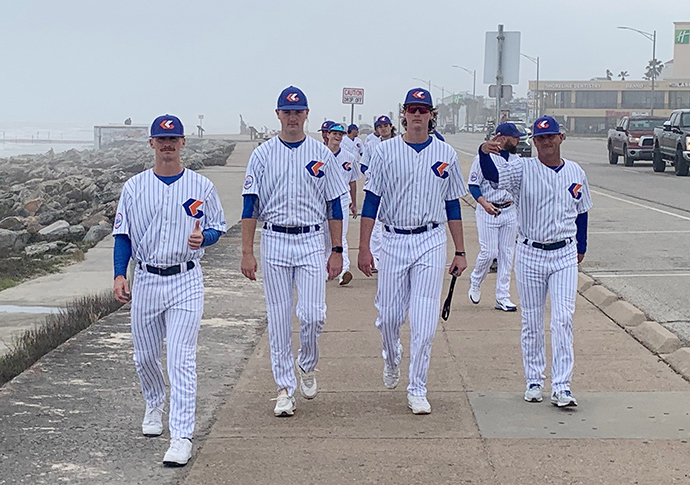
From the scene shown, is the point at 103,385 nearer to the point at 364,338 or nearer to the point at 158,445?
the point at 158,445

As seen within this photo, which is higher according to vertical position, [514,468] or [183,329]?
[183,329]

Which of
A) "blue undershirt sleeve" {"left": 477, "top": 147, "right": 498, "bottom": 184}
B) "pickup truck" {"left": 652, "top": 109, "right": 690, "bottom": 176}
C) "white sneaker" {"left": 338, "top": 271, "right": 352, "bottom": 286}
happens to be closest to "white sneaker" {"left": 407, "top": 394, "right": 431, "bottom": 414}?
"blue undershirt sleeve" {"left": 477, "top": 147, "right": 498, "bottom": 184}

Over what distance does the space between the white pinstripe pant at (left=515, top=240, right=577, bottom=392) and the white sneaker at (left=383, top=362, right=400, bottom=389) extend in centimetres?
89

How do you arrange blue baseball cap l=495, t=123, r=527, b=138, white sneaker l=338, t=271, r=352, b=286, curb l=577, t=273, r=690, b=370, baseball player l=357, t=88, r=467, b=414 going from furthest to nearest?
1. white sneaker l=338, t=271, r=352, b=286
2. blue baseball cap l=495, t=123, r=527, b=138
3. curb l=577, t=273, r=690, b=370
4. baseball player l=357, t=88, r=467, b=414

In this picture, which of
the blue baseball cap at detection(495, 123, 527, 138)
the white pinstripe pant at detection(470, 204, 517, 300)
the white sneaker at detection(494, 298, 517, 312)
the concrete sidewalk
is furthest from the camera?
the white pinstripe pant at detection(470, 204, 517, 300)

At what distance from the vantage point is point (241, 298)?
11602 millimetres

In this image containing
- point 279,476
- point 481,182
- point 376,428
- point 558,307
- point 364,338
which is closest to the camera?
point 279,476

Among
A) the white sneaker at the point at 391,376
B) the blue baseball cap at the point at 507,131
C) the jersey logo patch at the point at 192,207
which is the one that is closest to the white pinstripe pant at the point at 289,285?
the white sneaker at the point at 391,376

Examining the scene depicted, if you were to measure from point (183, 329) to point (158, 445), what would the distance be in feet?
2.36

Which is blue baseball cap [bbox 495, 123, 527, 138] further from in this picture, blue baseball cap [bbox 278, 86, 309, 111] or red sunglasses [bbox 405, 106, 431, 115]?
blue baseball cap [bbox 278, 86, 309, 111]

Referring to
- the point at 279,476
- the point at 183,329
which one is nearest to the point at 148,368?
the point at 183,329

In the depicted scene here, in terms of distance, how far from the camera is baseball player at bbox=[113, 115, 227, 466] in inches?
237

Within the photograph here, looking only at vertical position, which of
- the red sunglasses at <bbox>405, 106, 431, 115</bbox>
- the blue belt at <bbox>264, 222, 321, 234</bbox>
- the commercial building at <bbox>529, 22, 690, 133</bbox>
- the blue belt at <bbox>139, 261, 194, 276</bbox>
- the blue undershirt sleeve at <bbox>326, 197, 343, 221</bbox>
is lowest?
the blue belt at <bbox>139, 261, 194, 276</bbox>

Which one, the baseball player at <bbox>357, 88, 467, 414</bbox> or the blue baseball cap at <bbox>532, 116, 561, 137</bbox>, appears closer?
the baseball player at <bbox>357, 88, 467, 414</bbox>
